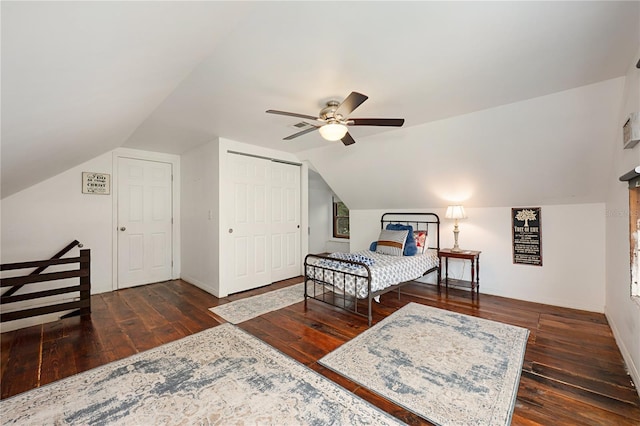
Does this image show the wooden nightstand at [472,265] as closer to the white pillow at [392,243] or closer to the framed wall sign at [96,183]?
the white pillow at [392,243]

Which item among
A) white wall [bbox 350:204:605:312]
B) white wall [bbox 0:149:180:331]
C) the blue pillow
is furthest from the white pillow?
white wall [bbox 0:149:180:331]

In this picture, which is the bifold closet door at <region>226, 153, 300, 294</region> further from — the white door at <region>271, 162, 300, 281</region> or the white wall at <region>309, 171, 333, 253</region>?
the white wall at <region>309, 171, 333, 253</region>

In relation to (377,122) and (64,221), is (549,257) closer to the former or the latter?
(377,122)

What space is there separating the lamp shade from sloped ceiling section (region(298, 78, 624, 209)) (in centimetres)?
20

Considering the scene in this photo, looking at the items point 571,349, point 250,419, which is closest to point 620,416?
point 571,349

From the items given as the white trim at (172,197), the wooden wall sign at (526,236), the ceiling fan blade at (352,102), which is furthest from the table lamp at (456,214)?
the white trim at (172,197)

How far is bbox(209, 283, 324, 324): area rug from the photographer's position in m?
3.38

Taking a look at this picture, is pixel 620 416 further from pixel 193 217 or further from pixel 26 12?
pixel 193 217

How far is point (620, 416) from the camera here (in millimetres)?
1705

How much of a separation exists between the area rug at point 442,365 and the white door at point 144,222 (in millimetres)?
4099

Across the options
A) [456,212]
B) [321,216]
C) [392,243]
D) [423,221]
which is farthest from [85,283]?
[321,216]

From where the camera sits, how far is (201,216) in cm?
460

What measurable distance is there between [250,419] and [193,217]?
3855 millimetres

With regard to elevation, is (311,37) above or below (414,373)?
above
